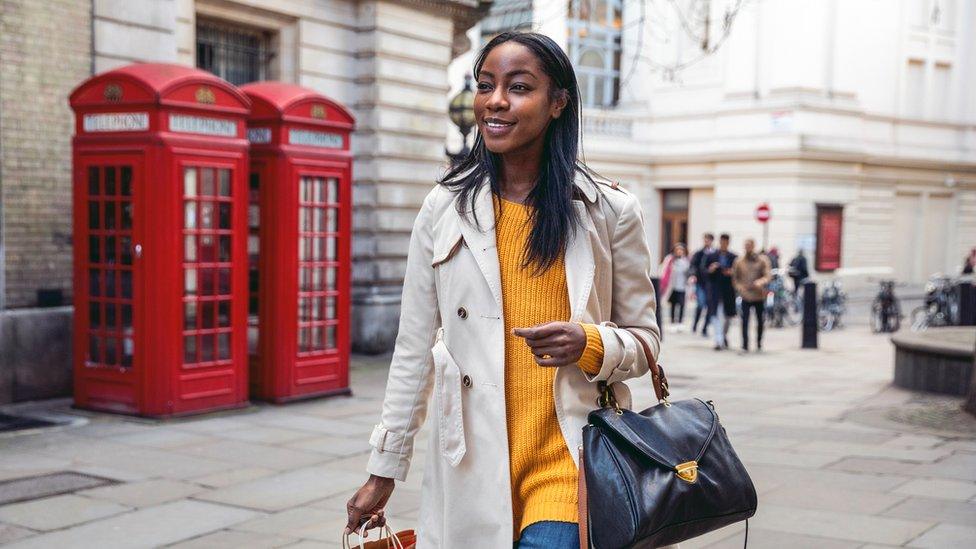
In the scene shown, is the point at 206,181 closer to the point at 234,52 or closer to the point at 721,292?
the point at 234,52

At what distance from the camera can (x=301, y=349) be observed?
9.77 metres

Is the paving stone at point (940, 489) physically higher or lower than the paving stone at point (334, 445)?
higher

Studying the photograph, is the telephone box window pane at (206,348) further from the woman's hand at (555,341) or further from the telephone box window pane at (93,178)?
the woman's hand at (555,341)

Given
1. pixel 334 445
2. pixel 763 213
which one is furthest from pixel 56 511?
pixel 763 213

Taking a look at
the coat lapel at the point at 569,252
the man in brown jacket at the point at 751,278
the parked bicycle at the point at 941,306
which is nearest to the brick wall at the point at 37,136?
the coat lapel at the point at 569,252

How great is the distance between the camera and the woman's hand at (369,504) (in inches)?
105

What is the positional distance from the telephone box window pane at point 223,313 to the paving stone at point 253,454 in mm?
1276

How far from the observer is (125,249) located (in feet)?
28.2

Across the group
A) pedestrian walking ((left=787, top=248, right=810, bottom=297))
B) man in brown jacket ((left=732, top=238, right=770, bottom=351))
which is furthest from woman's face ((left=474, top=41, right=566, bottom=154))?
pedestrian walking ((left=787, top=248, right=810, bottom=297))

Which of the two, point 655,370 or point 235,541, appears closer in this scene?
point 655,370

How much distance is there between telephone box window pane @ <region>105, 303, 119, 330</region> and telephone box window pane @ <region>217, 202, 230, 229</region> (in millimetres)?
1107

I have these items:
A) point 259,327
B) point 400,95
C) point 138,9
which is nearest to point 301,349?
point 259,327

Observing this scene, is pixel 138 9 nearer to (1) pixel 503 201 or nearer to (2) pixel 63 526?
(2) pixel 63 526

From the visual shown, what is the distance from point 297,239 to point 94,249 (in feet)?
5.66
